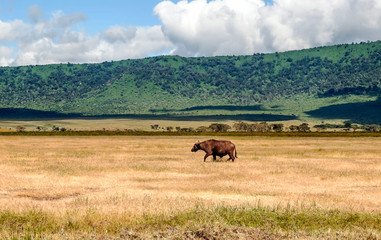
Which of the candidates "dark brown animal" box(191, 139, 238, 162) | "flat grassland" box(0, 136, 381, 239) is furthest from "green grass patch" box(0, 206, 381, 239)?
"dark brown animal" box(191, 139, 238, 162)

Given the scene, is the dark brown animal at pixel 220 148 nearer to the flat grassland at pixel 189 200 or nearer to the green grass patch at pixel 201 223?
the flat grassland at pixel 189 200

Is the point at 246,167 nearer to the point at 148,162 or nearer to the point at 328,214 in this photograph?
the point at 148,162

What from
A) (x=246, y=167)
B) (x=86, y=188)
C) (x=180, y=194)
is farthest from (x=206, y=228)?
(x=246, y=167)

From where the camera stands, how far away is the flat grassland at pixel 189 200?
1288cm

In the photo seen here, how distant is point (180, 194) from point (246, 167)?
43.5ft

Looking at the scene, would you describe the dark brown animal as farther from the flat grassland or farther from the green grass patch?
the green grass patch

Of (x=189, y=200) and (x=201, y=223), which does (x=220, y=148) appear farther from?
(x=201, y=223)

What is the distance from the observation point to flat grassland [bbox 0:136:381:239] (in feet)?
42.2

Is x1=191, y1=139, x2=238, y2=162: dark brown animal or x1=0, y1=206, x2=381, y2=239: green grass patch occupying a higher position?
x1=191, y1=139, x2=238, y2=162: dark brown animal

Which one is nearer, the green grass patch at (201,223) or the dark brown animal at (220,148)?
the green grass patch at (201,223)

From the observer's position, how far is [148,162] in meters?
36.5

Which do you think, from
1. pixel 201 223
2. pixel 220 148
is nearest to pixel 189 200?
pixel 201 223

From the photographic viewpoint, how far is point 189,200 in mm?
18250

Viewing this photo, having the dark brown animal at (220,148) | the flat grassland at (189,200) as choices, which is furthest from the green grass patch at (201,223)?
the dark brown animal at (220,148)
